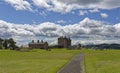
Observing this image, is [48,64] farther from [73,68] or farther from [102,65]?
[73,68]

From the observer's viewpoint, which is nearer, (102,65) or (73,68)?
(73,68)

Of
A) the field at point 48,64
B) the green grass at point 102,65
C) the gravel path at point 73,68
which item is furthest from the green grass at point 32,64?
the green grass at point 102,65

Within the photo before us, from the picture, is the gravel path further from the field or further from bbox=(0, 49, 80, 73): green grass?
bbox=(0, 49, 80, 73): green grass

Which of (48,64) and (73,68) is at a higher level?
(48,64)

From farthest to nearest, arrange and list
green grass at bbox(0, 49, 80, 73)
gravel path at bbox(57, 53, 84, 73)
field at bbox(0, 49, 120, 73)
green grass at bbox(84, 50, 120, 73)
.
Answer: green grass at bbox(0, 49, 80, 73), field at bbox(0, 49, 120, 73), green grass at bbox(84, 50, 120, 73), gravel path at bbox(57, 53, 84, 73)

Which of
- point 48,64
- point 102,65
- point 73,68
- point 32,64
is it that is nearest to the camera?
point 73,68

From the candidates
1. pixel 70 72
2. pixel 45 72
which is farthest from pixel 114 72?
pixel 45 72

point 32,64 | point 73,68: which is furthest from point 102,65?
point 32,64

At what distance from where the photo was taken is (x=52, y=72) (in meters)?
35.8

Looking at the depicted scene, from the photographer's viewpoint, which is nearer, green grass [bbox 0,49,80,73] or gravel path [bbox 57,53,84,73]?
gravel path [bbox 57,53,84,73]

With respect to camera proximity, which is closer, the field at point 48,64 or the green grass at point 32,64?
the field at point 48,64

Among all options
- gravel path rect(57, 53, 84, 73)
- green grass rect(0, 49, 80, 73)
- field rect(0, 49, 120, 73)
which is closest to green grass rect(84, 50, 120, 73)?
field rect(0, 49, 120, 73)

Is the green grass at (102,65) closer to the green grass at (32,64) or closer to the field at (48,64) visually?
the field at (48,64)

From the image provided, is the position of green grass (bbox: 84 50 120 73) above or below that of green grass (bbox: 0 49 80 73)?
below
